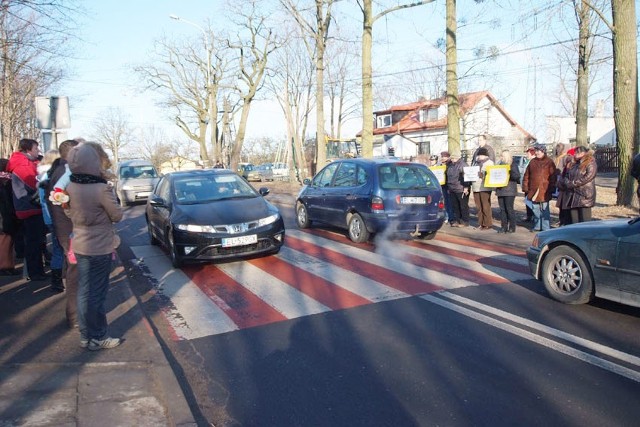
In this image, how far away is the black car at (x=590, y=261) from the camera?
5209 millimetres

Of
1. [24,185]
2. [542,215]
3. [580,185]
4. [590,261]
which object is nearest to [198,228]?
[24,185]

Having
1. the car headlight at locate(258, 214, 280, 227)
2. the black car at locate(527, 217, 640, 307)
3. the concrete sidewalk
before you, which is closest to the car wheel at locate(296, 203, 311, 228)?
the car headlight at locate(258, 214, 280, 227)

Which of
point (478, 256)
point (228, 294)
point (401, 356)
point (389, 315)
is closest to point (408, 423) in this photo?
point (401, 356)

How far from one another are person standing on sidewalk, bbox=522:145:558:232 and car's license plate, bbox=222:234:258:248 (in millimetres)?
5618

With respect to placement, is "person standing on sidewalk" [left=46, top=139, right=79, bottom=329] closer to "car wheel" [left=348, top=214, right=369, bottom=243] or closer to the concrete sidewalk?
the concrete sidewalk

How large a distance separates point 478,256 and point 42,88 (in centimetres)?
3121

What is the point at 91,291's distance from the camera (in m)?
4.66

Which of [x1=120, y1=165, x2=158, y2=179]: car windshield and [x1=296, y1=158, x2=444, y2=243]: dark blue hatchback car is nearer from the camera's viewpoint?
[x1=296, y1=158, x2=444, y2=243]: dark blue hatchback car

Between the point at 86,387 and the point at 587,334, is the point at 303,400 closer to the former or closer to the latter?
the point at 86,387

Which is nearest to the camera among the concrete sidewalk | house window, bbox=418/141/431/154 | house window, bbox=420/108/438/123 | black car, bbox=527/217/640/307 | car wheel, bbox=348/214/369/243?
the concrete sidewalk

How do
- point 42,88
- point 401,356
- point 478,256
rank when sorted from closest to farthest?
1. point 401,356
2. point 478,256
3. point 42,88

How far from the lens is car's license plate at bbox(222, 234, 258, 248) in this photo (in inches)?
311

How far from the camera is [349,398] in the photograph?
377 cm

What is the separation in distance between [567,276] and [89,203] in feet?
16.5
